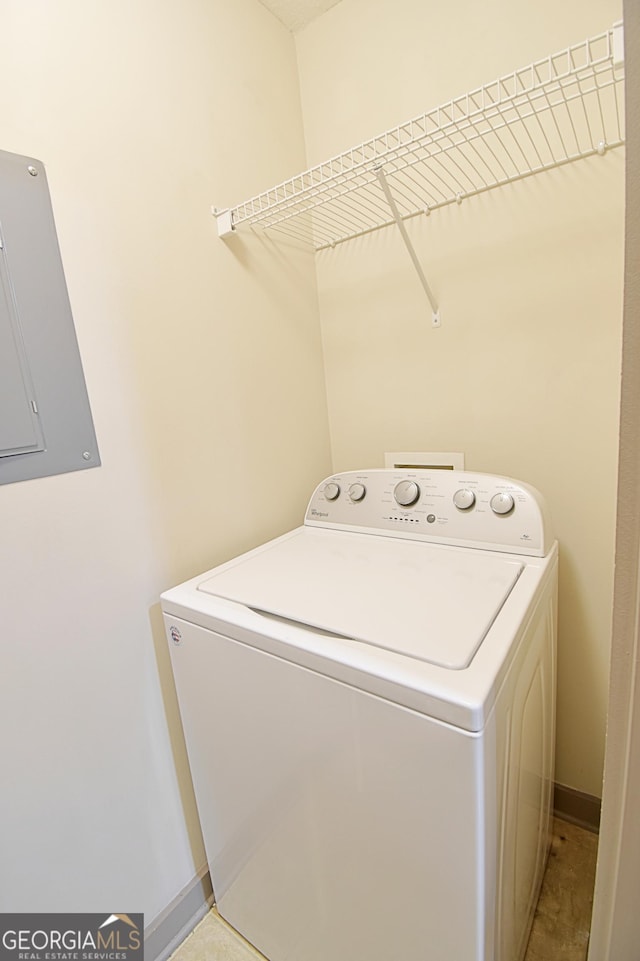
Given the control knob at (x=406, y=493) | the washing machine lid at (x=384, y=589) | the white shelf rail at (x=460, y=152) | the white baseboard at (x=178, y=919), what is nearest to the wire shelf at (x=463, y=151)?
the white shelf rail at (x=460, y=152)

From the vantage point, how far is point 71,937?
0.96 metres

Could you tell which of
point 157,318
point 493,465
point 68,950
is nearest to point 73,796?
point 68,950

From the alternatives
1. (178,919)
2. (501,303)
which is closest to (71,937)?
(178,919)

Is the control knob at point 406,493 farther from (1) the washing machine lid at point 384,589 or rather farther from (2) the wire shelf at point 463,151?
(2) the wire shelf at point 463,151

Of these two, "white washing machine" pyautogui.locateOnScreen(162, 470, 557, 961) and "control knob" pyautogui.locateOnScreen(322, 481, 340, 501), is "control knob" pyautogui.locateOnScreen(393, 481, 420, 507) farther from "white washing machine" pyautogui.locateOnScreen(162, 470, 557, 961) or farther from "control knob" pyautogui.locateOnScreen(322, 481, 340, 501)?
"control knob" pyautogui.locateOnScreen(322, 481, 340, 501)

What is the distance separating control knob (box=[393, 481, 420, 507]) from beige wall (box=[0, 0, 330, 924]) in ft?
1.40

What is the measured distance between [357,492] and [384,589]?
45 centimetres

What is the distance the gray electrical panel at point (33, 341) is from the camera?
0.81 metres

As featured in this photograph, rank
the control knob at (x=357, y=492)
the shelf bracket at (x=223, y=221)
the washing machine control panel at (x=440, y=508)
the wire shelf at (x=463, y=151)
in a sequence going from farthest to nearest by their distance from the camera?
the control knob at (x=357, y=492) → the shelf bracket at (x=223, y=221) → the washing machine control panel at (x=440, y=508) → the wire shelf at (x=463, y=151)

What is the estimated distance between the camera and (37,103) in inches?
33.2

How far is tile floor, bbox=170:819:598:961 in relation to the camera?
1.10 meters

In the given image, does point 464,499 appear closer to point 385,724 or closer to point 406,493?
point 406,493

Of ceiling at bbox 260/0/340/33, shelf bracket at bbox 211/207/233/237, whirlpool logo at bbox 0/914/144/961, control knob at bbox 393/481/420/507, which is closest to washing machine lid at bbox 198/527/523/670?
control knob at bbox 393/481/420/507

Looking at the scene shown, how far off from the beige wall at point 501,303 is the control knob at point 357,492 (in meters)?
0.28
